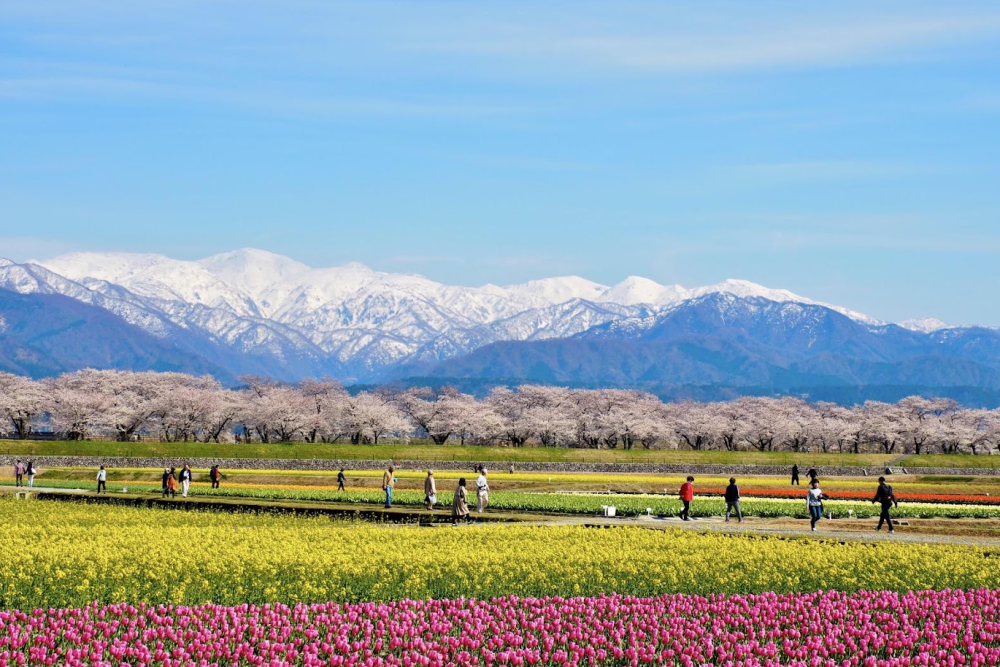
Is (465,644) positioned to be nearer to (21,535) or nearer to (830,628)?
(830,628)

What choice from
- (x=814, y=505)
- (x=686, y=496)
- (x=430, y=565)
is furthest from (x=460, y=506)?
(x=430, y=565)

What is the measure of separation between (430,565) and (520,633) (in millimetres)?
4946

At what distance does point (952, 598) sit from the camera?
20.2 m

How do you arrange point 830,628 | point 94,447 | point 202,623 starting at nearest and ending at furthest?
point 202,623 < point 830,628 < point 94,447

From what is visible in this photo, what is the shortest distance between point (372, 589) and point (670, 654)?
585 centimetres

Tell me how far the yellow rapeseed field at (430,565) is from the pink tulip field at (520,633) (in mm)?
973

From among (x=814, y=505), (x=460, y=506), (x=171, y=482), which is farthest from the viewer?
(x=171, y=482)

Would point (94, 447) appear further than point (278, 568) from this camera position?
Yes

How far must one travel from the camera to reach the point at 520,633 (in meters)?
17.2

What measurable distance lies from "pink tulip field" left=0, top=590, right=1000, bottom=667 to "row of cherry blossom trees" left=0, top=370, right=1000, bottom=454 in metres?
109

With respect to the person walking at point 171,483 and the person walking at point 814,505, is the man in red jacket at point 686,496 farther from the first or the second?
the person walking at point 171,483

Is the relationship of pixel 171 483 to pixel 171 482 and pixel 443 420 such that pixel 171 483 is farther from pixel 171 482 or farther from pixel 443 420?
pixel 443 420

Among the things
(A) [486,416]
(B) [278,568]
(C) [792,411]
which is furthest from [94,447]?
(C) [792,411]

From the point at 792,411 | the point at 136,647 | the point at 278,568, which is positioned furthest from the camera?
the point at 792,411
